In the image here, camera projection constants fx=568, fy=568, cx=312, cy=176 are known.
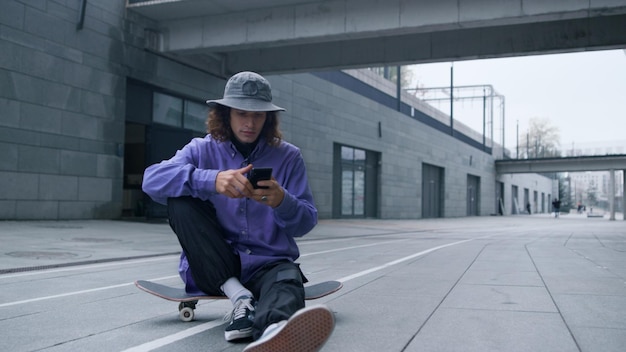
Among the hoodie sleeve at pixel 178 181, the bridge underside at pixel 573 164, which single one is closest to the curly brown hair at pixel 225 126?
the hoodie sleeve at pixel 178 181

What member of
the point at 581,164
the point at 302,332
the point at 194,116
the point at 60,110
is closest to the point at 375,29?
the point at 194,116

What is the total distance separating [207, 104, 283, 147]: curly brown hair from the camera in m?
3.61

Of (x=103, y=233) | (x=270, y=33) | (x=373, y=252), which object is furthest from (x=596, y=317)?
(x=270, y=33)

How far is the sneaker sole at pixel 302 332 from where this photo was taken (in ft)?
8.29

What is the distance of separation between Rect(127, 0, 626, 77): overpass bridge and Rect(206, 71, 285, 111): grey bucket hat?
1260cm

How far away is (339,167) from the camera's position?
3025 cm

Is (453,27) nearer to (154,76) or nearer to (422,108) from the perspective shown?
(154,76)

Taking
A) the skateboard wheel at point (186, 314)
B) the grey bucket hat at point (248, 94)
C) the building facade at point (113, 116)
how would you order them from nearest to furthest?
the grey bucket hat at point (248, 94), the skateboard wheel at point (186, 314), the building facade at point (113, 116)

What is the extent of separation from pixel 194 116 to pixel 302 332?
19.5 meters

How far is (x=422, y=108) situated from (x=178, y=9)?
2883cm

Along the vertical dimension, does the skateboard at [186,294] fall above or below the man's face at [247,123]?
below

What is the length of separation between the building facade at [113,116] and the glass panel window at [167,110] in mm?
36

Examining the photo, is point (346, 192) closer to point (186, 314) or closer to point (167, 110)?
point (167, 110)

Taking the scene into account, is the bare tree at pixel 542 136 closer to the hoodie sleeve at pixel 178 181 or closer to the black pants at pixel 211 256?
the black pants at pixel 211 256
